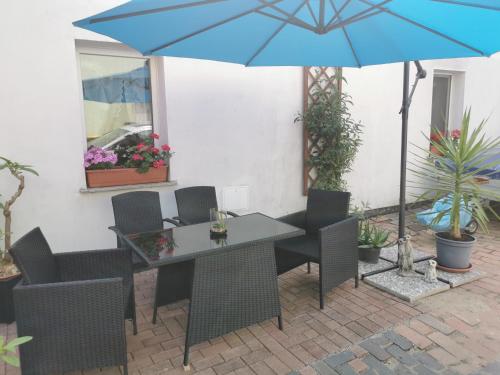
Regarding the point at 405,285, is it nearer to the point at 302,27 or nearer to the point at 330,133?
the point at 330,133

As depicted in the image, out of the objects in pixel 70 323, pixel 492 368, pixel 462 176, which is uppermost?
pixel 462 176

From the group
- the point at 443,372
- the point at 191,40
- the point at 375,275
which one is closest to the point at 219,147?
the point at 191,40

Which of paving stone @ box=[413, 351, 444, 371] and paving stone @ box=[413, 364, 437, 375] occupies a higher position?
paving stone @ box=[413, 351, 444, 371]

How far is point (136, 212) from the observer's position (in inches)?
135

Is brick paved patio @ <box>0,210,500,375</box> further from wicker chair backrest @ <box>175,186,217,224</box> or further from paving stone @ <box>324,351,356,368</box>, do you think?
wicker chair backrest @ <box>175,186,217,224</box>

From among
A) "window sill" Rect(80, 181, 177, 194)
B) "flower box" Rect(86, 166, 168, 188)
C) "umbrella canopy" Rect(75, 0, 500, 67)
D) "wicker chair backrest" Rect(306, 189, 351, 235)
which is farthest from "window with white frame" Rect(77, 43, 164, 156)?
"wicker chair backrest" Rect(306, 189, 351, 235)

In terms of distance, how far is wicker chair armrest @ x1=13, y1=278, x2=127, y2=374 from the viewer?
1.91 meters

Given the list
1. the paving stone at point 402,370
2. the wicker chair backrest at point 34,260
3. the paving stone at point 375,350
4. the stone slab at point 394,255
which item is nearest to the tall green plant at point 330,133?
the stone slab at point 394,255

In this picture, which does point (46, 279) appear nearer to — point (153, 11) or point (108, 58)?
point (153, 11)

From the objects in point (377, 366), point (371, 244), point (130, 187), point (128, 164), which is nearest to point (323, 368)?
point (377, 366)

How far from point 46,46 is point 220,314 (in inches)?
108

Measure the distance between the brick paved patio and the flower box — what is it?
110cm

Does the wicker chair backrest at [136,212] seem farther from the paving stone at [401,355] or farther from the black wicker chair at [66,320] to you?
the paving stone at [401,355]

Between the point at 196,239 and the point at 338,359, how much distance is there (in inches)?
46.9
